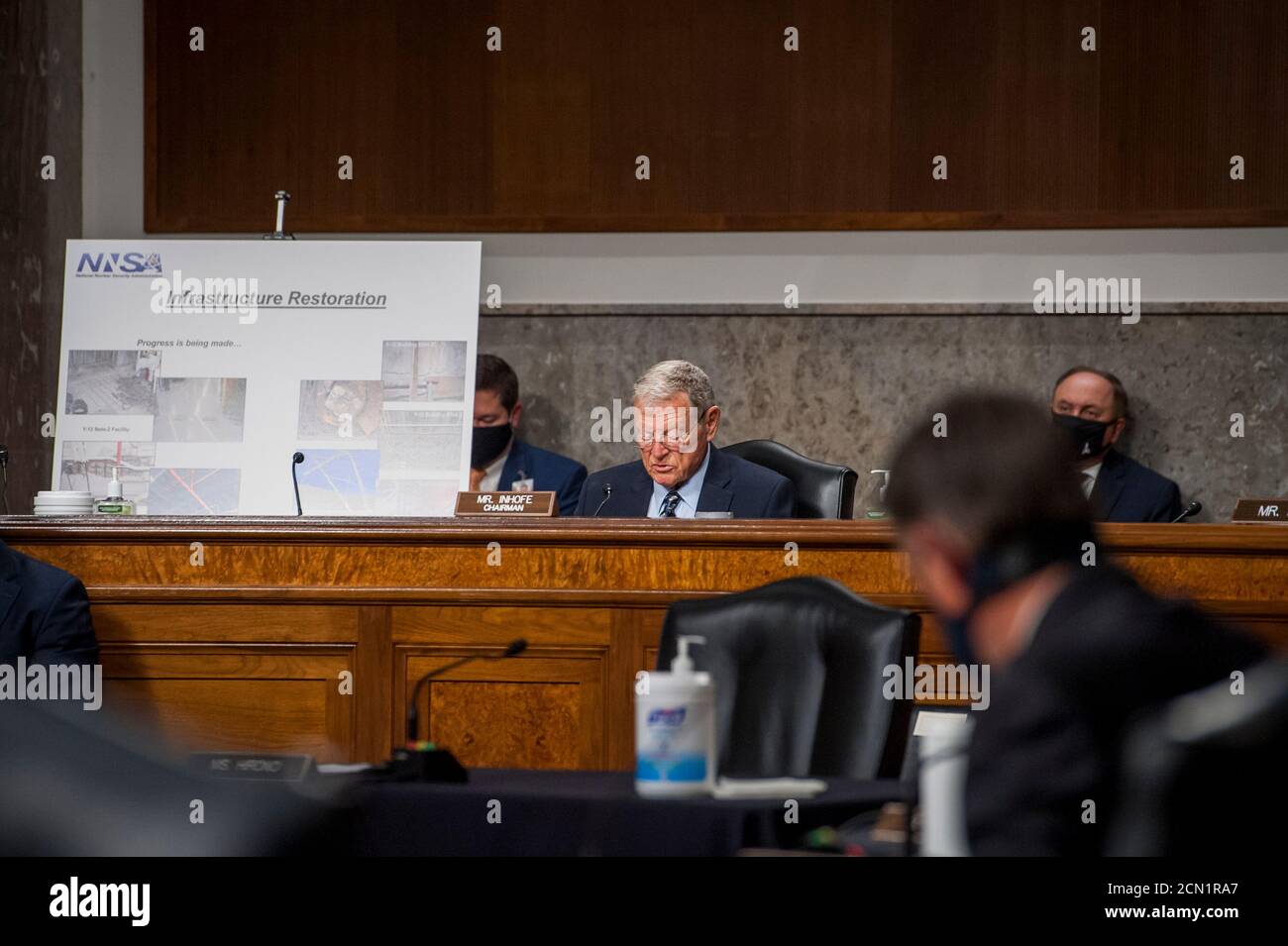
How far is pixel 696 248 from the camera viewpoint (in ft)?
20.6

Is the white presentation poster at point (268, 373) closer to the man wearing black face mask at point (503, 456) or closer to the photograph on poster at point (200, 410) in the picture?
the photograph on poster at point (200, 410)

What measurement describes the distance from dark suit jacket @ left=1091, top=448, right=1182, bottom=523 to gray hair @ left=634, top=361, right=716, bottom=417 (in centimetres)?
158

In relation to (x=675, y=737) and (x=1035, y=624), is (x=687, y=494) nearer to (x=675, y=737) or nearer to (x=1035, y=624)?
(x=675, y=737)

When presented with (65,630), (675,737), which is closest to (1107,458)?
(65,630)

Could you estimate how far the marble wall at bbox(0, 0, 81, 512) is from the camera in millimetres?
5840

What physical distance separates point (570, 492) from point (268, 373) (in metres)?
1.17

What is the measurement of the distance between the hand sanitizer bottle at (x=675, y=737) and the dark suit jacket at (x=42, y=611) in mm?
1789

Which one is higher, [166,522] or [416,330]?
[416,330]

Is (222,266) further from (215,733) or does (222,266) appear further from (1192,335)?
(1192,335)

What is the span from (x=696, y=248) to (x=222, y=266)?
2055 millimetres

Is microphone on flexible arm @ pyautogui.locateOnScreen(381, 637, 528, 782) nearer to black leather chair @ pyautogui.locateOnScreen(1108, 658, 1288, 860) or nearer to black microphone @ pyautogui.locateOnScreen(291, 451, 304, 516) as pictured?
black leather chair @ pyautogui.locateOnScreen(1108, 658, 1288, 860)
